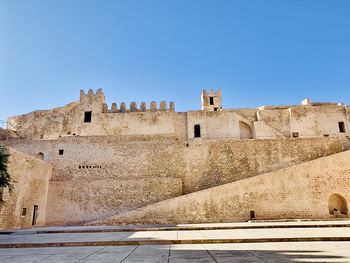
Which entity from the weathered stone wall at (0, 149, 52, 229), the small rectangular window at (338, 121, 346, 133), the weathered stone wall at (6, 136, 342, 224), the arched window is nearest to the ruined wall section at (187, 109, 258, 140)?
the arched window

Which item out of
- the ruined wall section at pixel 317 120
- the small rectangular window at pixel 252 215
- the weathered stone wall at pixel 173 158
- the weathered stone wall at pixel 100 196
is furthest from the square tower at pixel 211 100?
the small rectangular window at pixel 252 215

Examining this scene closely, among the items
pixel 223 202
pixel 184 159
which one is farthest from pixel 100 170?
pixel 223 202

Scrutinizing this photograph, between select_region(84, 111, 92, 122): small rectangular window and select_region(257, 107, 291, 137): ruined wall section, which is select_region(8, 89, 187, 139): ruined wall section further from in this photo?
select_region(257, 107, 291, 137): ruined wall section

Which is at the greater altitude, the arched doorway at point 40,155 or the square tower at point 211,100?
the square tower at point 211,100

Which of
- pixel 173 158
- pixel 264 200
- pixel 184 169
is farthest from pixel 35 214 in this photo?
pixel 264 200

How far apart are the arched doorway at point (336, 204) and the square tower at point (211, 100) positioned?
17858 millimetres

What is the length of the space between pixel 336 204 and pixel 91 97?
24.0 metres

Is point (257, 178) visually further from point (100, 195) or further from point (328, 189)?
point (100, 195)

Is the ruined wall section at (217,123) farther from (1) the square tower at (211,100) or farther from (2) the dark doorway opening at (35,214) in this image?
(2) the dark doorway opening at (35,214)

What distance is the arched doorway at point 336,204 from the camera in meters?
15.8

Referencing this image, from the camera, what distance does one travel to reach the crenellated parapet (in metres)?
30.6

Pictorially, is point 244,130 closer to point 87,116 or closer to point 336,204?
point 336,204

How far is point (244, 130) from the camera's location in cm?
2983

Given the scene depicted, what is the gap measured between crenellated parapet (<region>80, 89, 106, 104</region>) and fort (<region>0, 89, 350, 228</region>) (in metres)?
0.90
